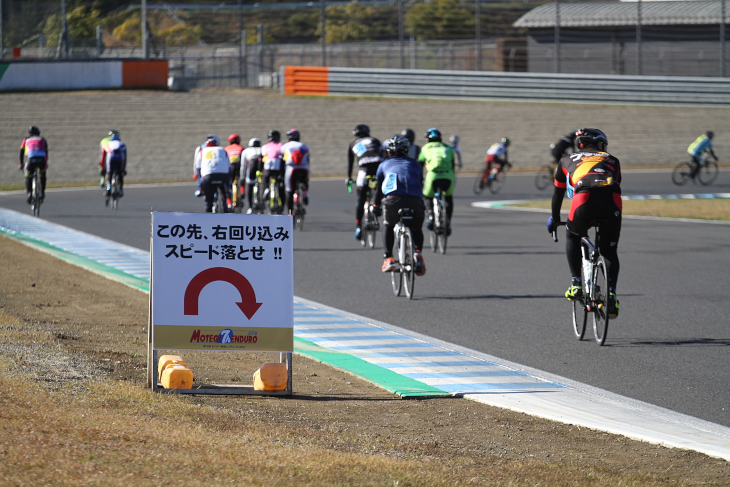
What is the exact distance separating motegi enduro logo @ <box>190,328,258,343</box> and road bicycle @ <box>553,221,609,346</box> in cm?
322

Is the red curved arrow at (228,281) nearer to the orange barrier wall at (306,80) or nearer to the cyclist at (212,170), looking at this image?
the cyclist at (212,170)

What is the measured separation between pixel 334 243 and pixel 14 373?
33.8 ft

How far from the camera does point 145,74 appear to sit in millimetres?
43969

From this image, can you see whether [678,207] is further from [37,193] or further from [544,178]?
[37,193]

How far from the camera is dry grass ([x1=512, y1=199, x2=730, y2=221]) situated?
21.5 metres

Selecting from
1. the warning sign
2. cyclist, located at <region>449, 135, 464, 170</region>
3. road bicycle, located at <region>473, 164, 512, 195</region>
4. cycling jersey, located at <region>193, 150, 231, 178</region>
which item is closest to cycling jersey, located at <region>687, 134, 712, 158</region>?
road bicycle, located at <region>473, 164, 512, 195</region>

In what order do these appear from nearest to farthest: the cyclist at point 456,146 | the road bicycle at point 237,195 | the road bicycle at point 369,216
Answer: the road bicycle at point 369,216, the road bicycle at point 237,195, the cyclist at point 456,146

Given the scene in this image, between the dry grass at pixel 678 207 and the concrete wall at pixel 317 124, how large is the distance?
37.1 feet

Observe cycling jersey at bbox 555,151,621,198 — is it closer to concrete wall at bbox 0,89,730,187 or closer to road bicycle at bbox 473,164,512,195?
Result: road bicycle at bbox 473,164,512,195

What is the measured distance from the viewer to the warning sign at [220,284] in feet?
21.5

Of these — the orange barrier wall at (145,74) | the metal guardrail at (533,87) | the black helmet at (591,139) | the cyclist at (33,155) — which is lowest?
the black helmet at (591,139)

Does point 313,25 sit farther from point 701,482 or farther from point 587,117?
point 701,482

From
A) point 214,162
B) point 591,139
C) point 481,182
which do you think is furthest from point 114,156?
point 591,139

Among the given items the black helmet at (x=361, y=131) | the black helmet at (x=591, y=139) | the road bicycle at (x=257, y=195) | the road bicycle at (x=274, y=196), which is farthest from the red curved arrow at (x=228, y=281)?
the road bicycle at (x=257, y=195)
